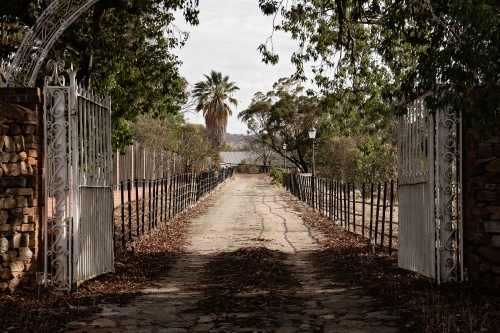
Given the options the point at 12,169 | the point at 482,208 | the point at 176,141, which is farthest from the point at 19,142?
the point at 176,141

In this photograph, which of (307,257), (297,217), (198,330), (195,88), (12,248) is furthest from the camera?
(195,88)

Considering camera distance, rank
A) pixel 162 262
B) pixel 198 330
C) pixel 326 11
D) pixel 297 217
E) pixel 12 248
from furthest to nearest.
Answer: pixel 297 217 → pixel 326 11 → pixel 162 262 → pixel 12 248 → pixel 198 330

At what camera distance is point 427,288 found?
893 centimetres

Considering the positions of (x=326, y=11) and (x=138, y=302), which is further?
(x=326, y=11)

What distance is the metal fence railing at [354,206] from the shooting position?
565 inches

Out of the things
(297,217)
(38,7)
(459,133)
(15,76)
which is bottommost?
(297,217)

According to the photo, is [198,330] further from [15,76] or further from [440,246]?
[15,76]

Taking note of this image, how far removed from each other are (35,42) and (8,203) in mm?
2948

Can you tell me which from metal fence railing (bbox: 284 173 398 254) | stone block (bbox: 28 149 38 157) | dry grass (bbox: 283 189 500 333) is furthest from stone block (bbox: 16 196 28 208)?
metal fence railing (bbox: 284 173 398 254)

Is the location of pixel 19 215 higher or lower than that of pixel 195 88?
lower

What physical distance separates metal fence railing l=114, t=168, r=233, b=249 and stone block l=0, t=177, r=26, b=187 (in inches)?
160

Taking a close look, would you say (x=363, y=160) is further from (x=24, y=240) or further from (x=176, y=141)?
(x=24, y=240)

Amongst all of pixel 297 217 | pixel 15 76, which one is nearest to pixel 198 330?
pixel 15 76

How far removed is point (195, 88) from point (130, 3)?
152 feet
